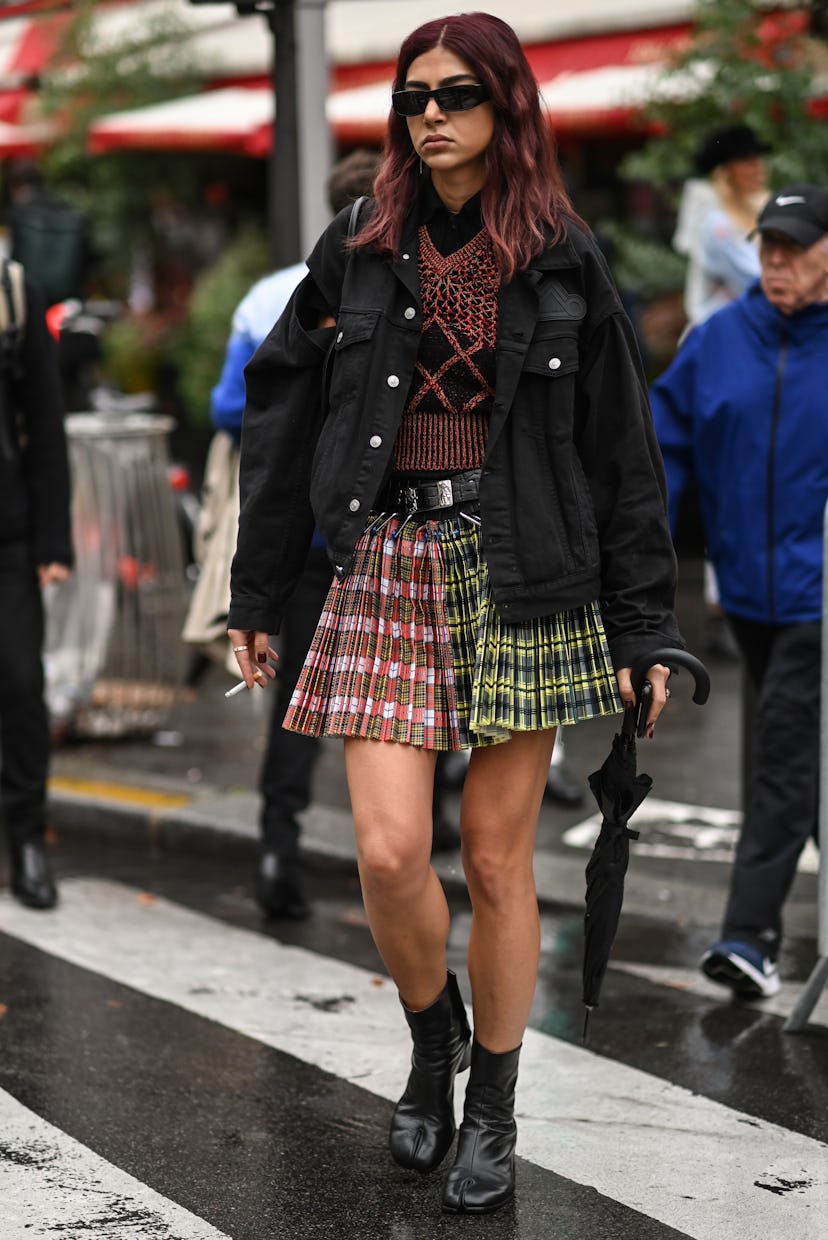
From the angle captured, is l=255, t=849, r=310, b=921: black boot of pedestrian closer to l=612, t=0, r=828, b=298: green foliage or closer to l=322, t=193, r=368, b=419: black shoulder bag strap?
l=322, t=193, r=368, b=419: black shoulder bag strap

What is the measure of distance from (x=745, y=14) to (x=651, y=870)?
4814mm

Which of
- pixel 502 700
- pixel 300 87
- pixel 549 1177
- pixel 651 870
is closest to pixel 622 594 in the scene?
pixel 502 700

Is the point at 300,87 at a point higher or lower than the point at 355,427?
higher

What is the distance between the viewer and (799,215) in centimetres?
477

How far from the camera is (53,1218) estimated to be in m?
3.43

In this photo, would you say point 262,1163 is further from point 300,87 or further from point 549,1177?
point 300,87

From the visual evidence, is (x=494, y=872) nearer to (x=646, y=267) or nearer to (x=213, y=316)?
(x=646, y=267)

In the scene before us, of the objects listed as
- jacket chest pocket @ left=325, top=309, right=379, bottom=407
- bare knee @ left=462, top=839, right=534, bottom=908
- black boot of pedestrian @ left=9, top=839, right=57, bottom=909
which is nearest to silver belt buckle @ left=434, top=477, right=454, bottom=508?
jacket chest pocket @ left=325, top=309, right=379, bottom=407

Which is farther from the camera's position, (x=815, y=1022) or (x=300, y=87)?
(x=300, y=87)

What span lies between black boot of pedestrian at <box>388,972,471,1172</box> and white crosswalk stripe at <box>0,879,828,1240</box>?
24 centimetres

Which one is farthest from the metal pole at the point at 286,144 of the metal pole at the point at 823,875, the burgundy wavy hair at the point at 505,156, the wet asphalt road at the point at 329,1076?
the burgundy wavy hair at the point at 505,156

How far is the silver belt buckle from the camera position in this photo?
3439mm

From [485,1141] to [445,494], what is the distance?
3.87 feet

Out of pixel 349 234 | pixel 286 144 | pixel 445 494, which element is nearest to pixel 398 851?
pixel 445 494
